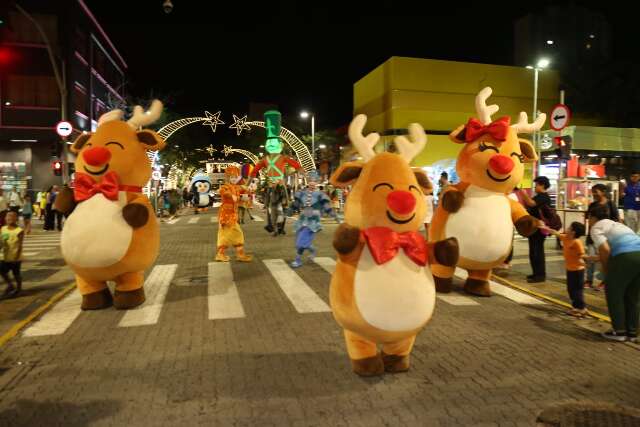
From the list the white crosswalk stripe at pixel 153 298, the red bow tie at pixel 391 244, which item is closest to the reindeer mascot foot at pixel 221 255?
the white crosswalk stripe at pixel 153 298

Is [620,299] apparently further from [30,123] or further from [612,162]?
[30,123]

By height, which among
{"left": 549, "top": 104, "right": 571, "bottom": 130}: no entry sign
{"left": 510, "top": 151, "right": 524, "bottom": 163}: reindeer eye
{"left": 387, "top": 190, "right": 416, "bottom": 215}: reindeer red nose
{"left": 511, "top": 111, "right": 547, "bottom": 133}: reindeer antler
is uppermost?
{"left": 549, "top": 104, "right": 571, "bottom": 130}: no entry sign

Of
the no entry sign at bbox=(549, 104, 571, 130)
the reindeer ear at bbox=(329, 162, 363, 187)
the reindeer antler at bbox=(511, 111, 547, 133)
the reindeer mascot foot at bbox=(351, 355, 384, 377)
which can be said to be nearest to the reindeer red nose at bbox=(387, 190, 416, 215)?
the reindeer ear at bbox=(329, 162, 363, 187)

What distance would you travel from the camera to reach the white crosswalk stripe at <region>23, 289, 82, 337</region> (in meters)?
6.39

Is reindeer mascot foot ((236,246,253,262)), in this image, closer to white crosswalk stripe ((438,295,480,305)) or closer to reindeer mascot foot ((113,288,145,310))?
reindeer mascot foot ((113,288,145,310))

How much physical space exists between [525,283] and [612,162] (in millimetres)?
26009

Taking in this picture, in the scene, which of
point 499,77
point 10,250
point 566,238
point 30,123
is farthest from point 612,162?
point 30,123

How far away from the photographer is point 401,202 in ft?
13.7

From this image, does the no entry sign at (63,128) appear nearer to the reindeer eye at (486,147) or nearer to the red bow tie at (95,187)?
the red bow tie at (95,187)

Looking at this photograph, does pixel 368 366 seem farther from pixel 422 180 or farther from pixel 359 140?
pixel 359 140

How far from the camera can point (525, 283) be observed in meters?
9.20

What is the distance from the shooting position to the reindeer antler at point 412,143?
4699 millimetres

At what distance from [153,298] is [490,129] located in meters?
5.59

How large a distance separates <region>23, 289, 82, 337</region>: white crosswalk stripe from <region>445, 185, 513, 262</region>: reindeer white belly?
531 centimetres
